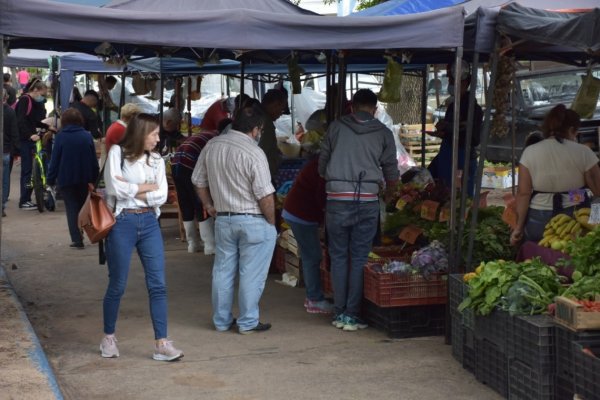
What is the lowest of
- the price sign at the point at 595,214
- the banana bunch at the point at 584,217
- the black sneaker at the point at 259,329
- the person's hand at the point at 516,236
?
the black sneaker at the point at 259,329

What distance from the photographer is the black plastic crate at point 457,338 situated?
21.9ft

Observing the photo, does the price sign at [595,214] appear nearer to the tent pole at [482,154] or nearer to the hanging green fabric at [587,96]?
the tent pole at [482,154]

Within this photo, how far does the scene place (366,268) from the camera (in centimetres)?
768

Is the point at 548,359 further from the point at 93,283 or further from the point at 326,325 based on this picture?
the point at 93,283

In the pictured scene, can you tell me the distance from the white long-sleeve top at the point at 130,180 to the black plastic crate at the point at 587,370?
2917mm

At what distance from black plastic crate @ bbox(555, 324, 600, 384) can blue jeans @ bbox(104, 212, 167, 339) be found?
268 cm

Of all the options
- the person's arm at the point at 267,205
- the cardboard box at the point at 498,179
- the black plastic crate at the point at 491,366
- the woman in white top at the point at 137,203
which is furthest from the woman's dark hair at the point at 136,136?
the cardboard box at the point at 498,179

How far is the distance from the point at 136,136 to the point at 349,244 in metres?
2.04

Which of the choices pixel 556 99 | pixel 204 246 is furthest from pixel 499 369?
pixel 556 99

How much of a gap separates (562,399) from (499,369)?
0.67m

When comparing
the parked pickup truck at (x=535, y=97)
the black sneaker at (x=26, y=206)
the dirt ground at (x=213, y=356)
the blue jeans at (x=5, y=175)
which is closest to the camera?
the dirt ground at (x=213, y=356)

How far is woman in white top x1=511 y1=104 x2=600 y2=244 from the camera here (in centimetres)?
714

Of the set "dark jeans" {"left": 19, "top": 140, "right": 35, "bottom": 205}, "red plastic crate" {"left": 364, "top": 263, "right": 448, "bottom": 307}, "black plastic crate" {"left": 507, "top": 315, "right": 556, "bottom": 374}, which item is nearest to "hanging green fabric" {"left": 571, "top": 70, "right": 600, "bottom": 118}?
"red plastic crate" {"left": 364, "top": 263, "right": 448, "bottom": 307}

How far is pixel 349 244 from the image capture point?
7711mm
